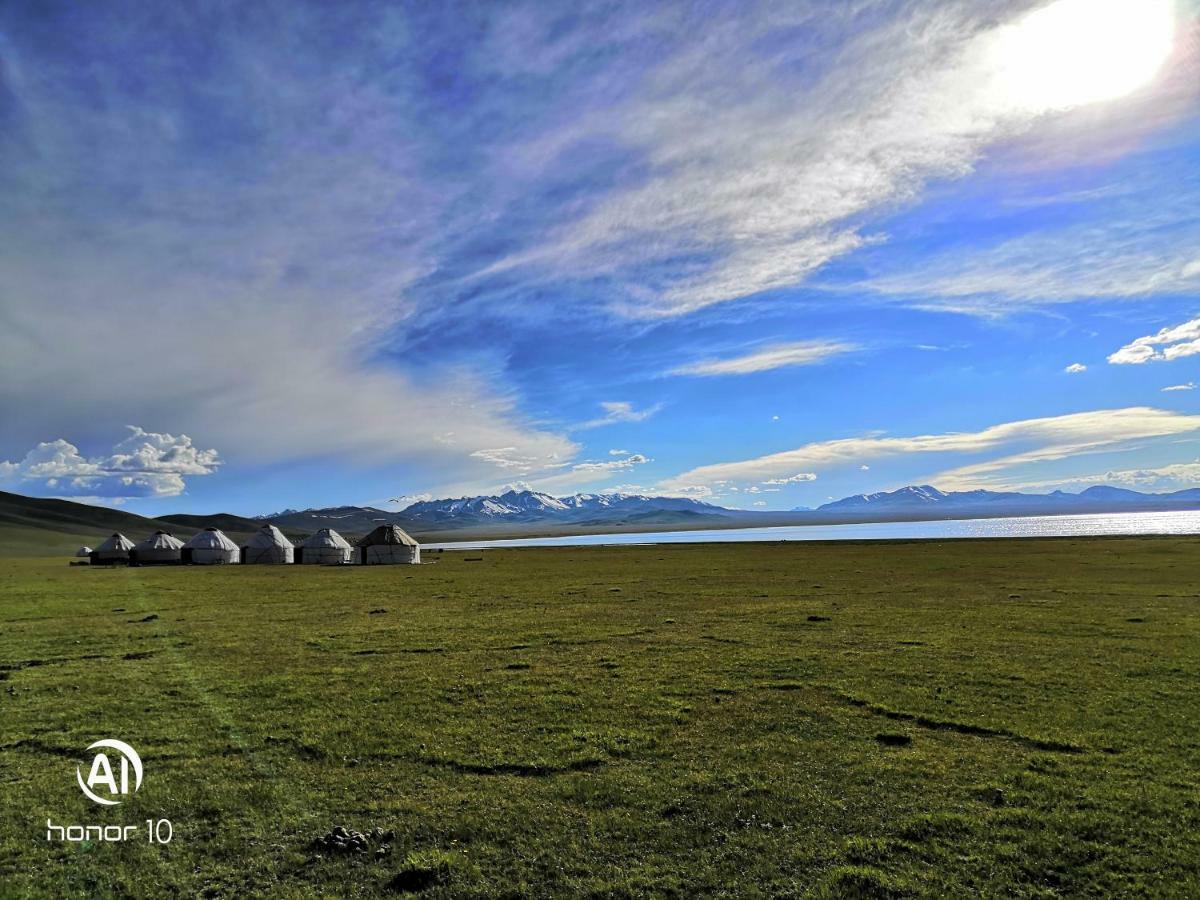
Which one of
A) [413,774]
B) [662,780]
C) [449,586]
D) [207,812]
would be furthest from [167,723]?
[449,586]

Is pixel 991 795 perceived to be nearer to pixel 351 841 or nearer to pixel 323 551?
pixel 351 841

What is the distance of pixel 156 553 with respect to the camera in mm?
85875

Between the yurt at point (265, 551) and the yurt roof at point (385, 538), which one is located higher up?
the yurt roof at point (385, 538)

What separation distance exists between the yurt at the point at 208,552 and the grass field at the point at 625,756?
67.7m

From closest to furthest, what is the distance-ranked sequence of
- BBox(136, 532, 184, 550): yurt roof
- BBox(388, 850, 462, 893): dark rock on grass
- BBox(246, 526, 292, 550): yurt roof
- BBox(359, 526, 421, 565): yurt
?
BBox(388, 850, 462, 893): dark rock on grass
BBox(359, 526, 421, 565): yurt
BBox(136, 532, 184, 550): yurt roof
BBox(246, 526, 292, 550): yurt roof

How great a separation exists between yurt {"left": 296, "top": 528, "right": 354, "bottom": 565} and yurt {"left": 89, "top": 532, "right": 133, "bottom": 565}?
26.0 metres

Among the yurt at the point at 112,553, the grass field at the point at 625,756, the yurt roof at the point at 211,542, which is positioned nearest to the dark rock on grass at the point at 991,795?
the grass field at the point at 625,756

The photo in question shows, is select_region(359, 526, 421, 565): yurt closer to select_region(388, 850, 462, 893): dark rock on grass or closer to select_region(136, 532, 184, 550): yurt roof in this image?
select_region(136, 532, 184, 550): yurt roof

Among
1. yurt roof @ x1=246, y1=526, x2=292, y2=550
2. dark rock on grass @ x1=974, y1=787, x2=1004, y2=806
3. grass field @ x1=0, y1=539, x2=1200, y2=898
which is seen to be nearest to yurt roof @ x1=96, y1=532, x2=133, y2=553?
yurt roof @ x1=246, y1=526, x2=292, y2=550

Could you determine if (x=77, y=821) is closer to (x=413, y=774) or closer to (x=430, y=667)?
(x=413, y=774)

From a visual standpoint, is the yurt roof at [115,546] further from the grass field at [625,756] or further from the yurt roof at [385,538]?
the grass field at [625,756]

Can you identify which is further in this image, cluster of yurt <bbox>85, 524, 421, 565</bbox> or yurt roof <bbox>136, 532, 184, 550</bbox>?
yurt roof <bbox>136, 532, 184, 550</bbox>

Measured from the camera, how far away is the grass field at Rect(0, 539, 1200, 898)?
23.8 feet

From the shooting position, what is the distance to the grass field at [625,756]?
7.26 m
